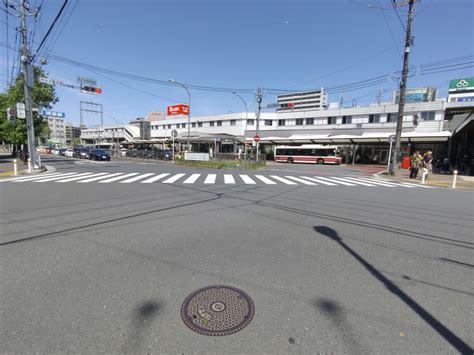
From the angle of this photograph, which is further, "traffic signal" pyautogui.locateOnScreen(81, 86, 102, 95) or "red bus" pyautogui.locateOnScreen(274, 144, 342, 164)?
"red bus" pyautogui.locateOnScreen(274, 144, 342, 164)

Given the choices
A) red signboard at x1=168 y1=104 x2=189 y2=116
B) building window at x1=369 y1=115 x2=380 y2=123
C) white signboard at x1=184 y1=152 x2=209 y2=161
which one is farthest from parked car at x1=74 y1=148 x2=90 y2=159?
building window at x1=369 y1=115 x2=380 y2=123

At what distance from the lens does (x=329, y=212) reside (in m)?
6.86

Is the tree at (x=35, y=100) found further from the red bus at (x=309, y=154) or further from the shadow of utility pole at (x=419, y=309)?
the red bus at (x=309, y=154)

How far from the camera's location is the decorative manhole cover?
237 centimetres

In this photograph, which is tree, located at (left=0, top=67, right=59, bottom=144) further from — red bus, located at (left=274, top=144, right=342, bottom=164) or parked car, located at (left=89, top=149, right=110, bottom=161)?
red bus, located at (left=274, top=144, right=342, bottom=164)

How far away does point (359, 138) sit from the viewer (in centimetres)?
3309

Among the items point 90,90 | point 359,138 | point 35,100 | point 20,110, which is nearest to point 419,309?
point 20,110

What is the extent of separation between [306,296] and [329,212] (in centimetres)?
438

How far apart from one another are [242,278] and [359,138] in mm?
34725

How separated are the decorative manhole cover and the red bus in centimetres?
3380

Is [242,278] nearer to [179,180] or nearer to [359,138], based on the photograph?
[179,180]

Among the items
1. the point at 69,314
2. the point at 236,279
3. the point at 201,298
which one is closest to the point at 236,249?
the point at 236,279

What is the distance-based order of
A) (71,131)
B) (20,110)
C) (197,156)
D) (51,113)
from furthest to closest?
1. (71,131)
2. (197,156)
3. (51,113)
4. (20,110)

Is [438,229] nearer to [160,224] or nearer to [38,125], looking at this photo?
[160,224]
